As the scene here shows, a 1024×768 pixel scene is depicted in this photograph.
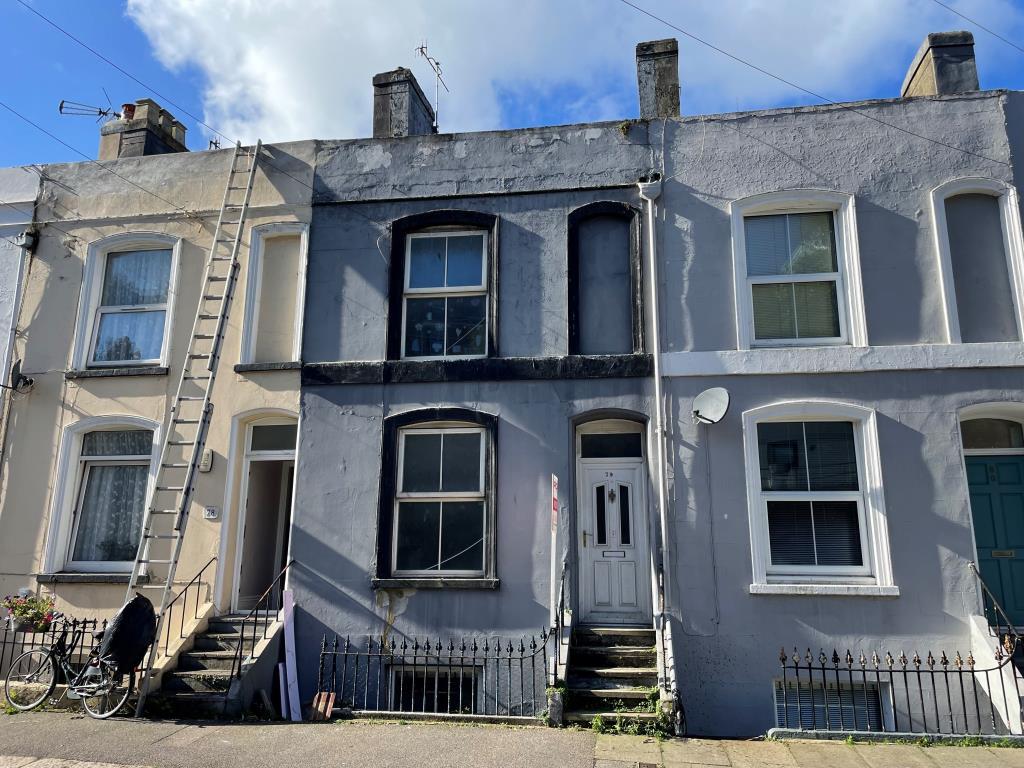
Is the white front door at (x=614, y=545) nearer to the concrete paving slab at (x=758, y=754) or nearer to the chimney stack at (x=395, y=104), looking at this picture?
the concrete paving slab at (x=758, y=754)

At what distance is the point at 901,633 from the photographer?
8.70 meters

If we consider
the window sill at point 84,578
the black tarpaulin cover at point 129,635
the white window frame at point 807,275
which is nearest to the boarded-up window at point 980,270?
the white window frame at point 807,275

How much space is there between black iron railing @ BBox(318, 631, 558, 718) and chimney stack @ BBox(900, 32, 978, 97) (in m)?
8.62

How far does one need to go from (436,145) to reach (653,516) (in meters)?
5.79

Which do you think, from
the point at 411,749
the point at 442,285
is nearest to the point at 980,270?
the point at 442,285

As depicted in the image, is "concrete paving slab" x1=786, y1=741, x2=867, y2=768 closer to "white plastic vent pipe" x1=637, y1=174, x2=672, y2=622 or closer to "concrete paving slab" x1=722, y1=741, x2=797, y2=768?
"concrete paving slab" x1=722, y1=741, x2=797, y2=768

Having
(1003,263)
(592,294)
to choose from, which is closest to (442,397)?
(592,294)

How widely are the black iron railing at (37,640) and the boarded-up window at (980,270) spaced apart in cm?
1131

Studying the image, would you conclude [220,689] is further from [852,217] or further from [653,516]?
[852,217]

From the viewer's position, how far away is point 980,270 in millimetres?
9695

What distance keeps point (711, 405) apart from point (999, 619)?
401 centimetres

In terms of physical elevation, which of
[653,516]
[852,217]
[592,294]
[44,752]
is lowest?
[44,752]

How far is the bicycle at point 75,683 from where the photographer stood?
331 inches

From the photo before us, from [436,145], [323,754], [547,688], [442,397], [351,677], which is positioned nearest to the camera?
[323,754]
